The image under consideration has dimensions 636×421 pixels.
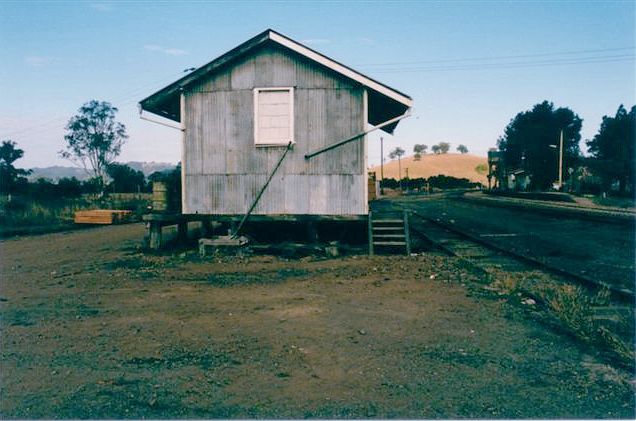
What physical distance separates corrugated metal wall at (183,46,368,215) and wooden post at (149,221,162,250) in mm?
1183

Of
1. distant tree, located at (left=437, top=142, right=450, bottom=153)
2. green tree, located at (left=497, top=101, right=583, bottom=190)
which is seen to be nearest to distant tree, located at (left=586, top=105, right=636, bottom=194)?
green tree, located at (left=497, top=101, right=583, bottom=190)

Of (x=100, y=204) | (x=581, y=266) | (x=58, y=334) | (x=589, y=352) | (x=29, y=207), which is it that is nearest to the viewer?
(x=589, y=352)

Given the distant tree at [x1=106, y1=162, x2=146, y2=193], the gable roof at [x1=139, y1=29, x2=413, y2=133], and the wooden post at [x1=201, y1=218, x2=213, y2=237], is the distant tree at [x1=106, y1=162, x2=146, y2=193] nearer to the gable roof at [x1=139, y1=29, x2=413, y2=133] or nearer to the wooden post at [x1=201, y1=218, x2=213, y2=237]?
the wooden post at [x1=201, y1=218, x2=213, y2=237]

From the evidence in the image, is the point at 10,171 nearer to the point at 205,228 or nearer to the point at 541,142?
the point at 205,228

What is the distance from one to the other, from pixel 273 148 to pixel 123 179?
147 feet

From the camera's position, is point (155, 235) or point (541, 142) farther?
point (541, 142)

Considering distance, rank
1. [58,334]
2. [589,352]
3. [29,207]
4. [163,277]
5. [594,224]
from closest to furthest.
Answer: [589,352] → [58,334] → [163,277] → [594,224] → [29,207]

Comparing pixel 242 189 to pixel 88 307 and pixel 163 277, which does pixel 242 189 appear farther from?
pixel 88 307

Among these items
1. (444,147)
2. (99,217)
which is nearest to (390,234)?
(99,217)

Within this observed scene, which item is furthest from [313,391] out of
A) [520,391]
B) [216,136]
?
[216,136]

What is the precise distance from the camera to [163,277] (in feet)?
33.7

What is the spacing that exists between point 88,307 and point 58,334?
4.76 ft

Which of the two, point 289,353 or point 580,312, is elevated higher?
point 580,312

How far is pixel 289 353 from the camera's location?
18.2ft
